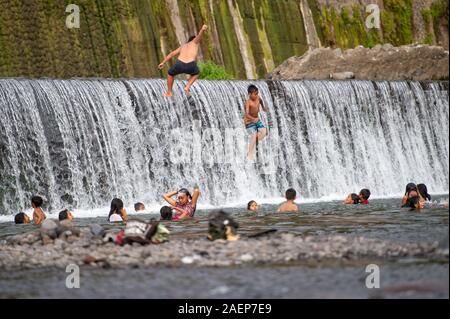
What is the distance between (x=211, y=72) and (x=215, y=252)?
25.5 meters

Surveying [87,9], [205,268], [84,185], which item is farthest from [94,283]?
[87,9]

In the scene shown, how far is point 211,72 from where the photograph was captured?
132 ft

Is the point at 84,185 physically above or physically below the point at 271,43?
below

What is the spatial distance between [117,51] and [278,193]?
8052 millimetres

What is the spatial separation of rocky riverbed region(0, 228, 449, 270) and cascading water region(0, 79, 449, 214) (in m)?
10.7

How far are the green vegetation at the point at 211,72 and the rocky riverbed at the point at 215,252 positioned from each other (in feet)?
75.9

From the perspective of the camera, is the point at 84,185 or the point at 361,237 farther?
the point at 84,185

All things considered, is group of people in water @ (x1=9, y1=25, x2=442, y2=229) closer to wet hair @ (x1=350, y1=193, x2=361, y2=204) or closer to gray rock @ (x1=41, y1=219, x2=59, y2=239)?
wet hair @ (x1=350, y1=193, x2=361, y2=204)

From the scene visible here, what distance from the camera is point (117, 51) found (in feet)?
123

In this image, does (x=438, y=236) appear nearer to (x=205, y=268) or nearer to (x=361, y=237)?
(x=361, y=237)

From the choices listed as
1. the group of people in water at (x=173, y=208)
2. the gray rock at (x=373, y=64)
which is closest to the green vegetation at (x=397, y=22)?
the gray rock at (x=373, y=64)

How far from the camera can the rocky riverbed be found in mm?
14406

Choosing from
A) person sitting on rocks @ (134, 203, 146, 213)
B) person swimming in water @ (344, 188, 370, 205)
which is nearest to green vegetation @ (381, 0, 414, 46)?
person swimming in water @ (344, 188, 370, 205)

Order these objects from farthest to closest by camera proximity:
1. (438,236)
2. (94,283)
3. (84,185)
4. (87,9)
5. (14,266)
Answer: (87,9)
(84,185)
(438,236)
(14,266)
(94,283)
